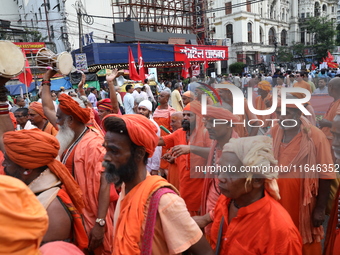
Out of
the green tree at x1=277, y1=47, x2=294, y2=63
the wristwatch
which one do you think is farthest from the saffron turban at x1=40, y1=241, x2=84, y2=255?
the green tree at x1=277, y1=47, x2=294, y2=63

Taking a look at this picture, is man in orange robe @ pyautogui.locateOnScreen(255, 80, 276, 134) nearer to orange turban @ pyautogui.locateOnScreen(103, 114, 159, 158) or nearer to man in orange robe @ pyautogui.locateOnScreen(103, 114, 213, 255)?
orange turban @ pyautogui.locateOnScreen(103, 114, 159, 158)

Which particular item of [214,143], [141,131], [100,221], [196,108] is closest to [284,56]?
[196,108]

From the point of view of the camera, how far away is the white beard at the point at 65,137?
2843 millimetres

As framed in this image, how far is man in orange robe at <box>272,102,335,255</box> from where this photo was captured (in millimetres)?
2566

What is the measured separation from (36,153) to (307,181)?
2263 mm

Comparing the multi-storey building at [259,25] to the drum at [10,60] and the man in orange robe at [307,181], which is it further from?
the drum at [10,60]

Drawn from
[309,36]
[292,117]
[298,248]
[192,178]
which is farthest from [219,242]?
[309,36]

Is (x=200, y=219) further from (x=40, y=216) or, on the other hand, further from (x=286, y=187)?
(x=40, y=216)

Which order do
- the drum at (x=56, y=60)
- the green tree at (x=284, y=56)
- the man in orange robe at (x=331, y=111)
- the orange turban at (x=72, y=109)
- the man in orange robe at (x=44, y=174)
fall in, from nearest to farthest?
the man in orange robe at (x=44, y=174) → the orange turban at (x=72, y=109) → the drum at (x=56, y=60) → the man in orange robe at (x=331, y=111) → the green tree at (x=284, y=56)

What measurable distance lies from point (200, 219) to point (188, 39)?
99.7 feet

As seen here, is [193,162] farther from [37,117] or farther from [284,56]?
[284,56]

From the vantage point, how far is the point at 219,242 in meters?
1.94

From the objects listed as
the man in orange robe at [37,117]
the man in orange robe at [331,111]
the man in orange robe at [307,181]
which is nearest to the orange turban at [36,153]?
the man in orange robe at [307,181]

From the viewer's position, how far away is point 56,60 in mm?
3311
